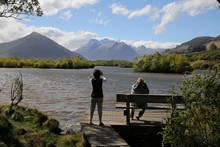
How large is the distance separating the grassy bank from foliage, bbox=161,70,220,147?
5022 millimetres

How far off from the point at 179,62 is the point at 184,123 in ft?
431

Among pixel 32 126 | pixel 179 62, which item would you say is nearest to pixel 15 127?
pixel 32 126

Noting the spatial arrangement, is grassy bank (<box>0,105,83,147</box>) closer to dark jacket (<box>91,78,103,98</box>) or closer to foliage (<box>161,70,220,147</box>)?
dark jacket (<box>91,78,103,98</box>)

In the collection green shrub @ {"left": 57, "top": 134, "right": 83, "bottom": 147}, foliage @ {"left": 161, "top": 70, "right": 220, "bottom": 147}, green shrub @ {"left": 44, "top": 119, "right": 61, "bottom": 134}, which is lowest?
green shrub @ {"left": 57, "top": 134, "right": 83, "bottom": 147}

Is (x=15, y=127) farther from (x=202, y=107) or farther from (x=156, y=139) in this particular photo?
(x=202, y=107)

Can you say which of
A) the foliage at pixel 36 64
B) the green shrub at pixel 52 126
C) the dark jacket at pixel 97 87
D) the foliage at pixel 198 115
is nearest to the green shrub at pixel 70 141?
the green shrub at pixel 52 126

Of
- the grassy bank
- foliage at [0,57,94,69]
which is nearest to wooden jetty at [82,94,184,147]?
the grassy bank

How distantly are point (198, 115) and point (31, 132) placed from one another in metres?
8.02

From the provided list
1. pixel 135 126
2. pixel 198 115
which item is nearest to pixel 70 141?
pixel 135 126

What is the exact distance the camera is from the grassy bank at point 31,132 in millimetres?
12953

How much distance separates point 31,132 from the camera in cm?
1455

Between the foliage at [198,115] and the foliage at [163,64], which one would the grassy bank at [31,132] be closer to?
the foliage at [198,115]

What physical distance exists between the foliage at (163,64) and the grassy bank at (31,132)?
402ft

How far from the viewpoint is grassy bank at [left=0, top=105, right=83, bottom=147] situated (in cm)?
1295
